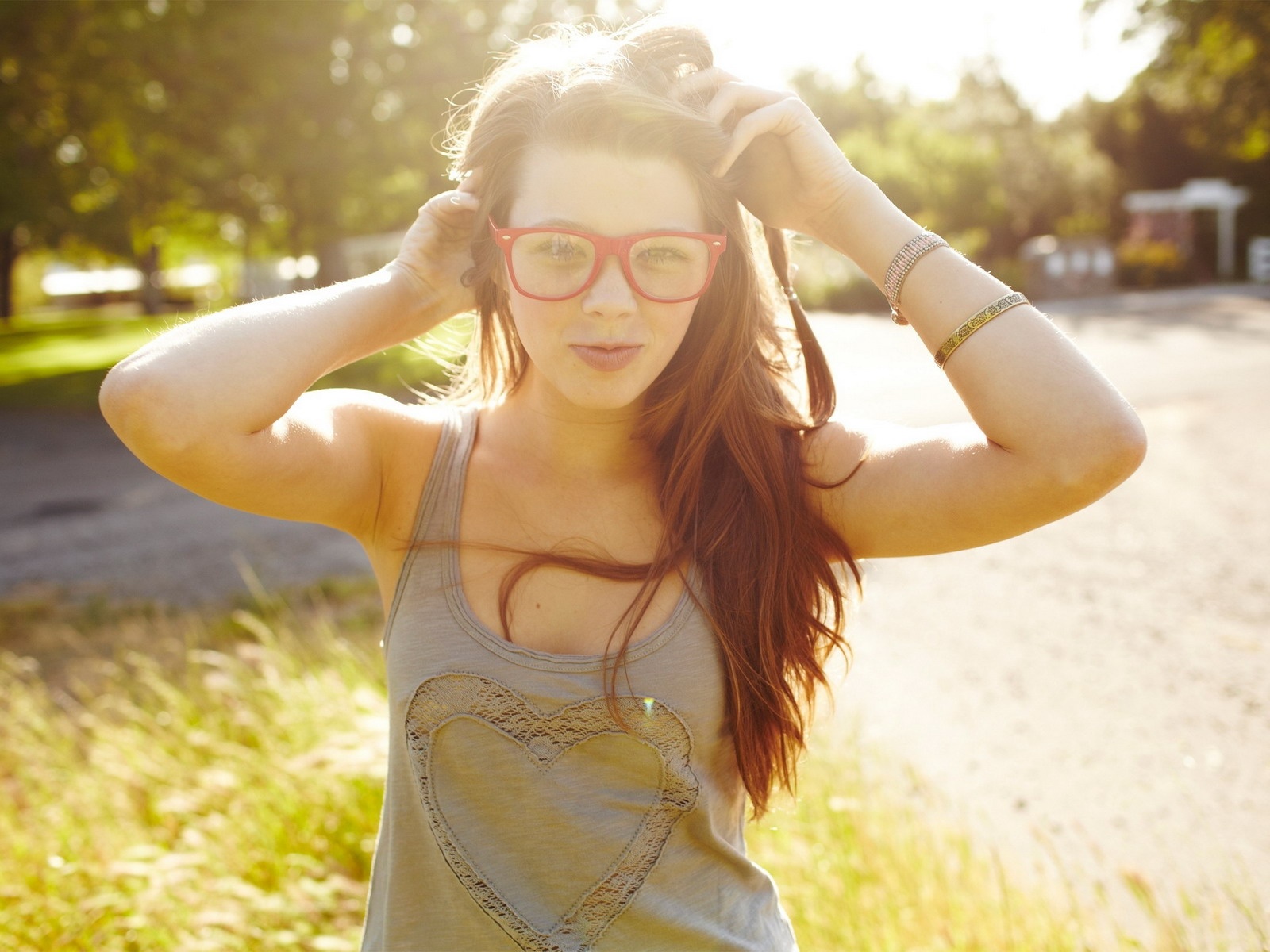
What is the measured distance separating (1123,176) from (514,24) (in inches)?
875

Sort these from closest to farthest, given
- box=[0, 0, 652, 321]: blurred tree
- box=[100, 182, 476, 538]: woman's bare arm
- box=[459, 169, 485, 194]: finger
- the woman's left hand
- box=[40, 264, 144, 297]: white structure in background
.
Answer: box=[100, 182, 476, 538]: woman's bare arm < the woman's left hand < box=[459, 169, 485, 194]: finger < box=[0, 0, 652, 321]: blurred tree < box=[40, 264, 144, 297]: white structure in background

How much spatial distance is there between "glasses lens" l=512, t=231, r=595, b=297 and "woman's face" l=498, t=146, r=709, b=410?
0.02 m

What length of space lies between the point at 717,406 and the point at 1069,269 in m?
24.1

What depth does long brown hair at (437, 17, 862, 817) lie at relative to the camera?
175 cm

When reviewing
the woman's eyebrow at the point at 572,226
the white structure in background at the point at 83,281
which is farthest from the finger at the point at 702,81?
the white structure in background at the point at 83,281

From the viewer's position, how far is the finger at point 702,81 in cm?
182

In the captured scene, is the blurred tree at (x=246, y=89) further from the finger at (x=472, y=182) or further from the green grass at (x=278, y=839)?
the finger at (x=472, y=182)

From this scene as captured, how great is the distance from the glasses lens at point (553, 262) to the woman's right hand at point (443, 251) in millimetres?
301

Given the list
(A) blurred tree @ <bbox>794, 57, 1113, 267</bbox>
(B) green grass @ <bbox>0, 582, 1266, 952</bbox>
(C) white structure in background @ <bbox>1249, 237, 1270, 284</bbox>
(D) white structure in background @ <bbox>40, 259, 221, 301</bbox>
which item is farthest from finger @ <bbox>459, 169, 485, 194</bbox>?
(D) white structure in background @ <bbox>40, 259, 221, 301</bbox>

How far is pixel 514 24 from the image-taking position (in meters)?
16.4

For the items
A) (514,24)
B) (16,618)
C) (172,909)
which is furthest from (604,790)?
(514,24)

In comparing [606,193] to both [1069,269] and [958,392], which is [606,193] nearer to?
[958,392]

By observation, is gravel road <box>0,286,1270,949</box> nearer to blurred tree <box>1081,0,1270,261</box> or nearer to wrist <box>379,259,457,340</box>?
wrist <box>379,259,457,340</box>

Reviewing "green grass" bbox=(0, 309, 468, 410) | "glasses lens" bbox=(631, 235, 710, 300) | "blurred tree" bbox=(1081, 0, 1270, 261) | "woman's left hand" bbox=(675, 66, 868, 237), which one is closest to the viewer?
"glasses lens" bbox=(631, 235, 710, 300)
